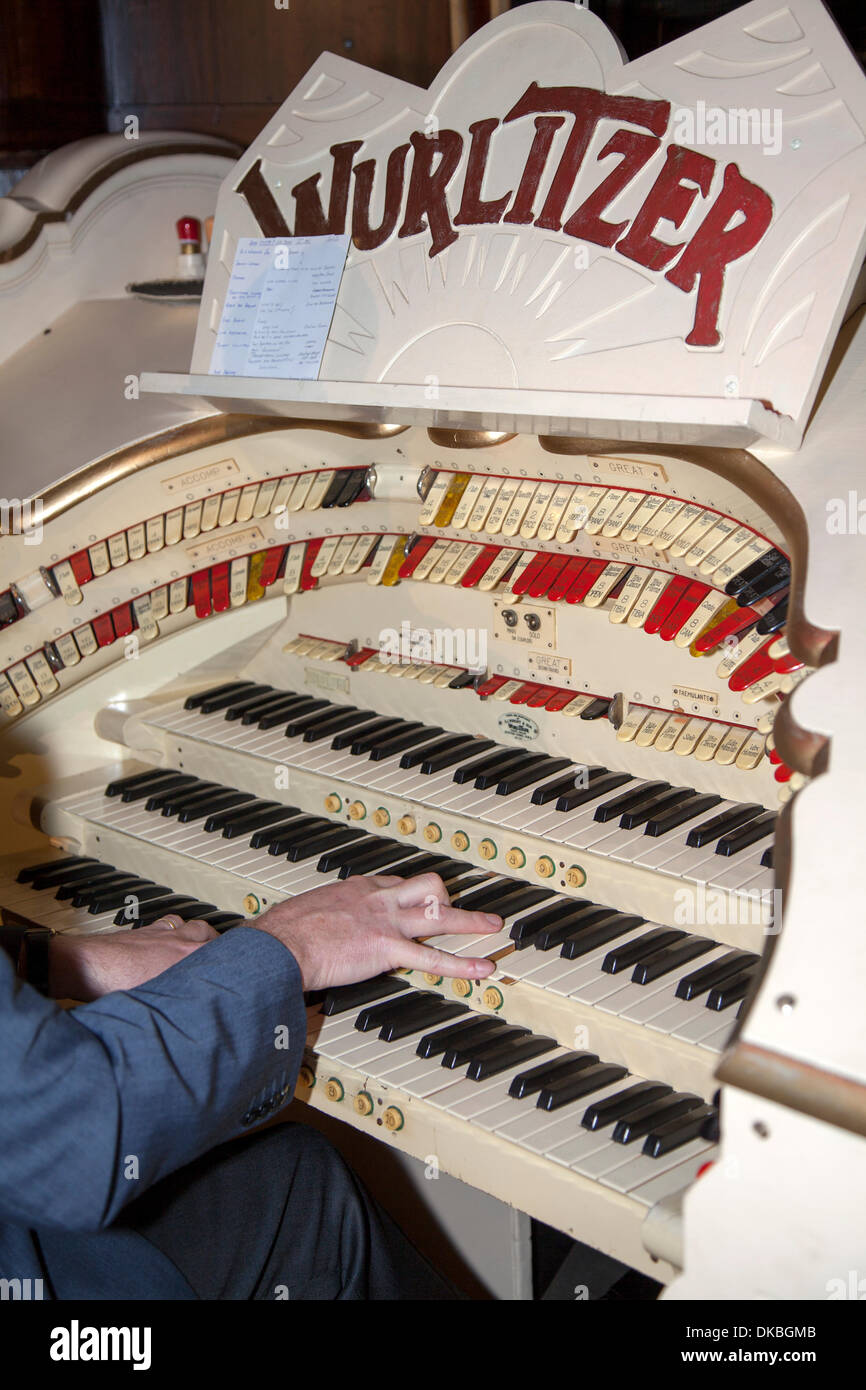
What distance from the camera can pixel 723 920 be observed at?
6.18 feet

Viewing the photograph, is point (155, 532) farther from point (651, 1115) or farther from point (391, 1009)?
point (651, 1115)

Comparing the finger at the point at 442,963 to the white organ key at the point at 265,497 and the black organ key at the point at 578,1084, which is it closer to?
the black organ key at the point at 578,1084

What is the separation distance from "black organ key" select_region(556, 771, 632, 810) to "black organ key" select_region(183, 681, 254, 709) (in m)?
1.02

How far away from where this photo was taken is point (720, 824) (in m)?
2.01

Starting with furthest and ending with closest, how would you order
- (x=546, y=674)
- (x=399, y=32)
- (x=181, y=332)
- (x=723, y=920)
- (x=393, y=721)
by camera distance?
(x=399, y=32)
(x=181, y=332)
(x=393, y=721)
(x=546, y=674)
(x=723, y=920)

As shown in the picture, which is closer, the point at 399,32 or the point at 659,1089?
the point at 659,1089

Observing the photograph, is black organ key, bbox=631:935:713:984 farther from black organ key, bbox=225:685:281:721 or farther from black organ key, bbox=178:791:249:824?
black organ key, bbox=225:685:281:721

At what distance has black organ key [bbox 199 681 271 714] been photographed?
9.53 ft

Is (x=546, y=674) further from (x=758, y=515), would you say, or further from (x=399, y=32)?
(x=399, y=32)

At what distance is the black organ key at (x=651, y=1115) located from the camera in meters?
1.64

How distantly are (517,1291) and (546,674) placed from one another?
127 cm

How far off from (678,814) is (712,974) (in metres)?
0.32

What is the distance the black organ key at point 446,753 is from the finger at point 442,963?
50 centimetres

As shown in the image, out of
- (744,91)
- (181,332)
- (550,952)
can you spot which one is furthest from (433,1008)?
(181,332)
